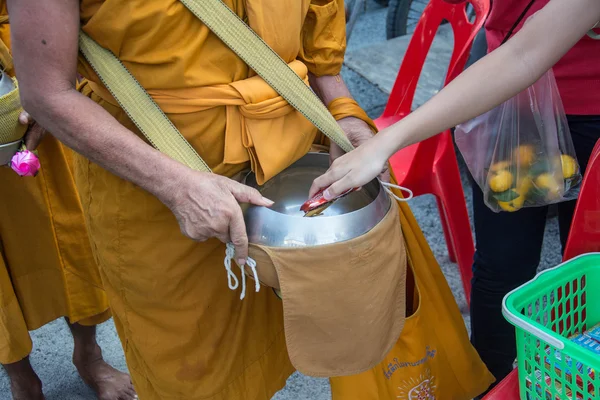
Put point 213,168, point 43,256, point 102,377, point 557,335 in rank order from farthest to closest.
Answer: point 102,377, point 43,256, point 213,168, point 557,335

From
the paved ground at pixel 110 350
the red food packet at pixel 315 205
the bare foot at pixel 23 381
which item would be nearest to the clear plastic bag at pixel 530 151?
the red food packet at pixel 315 205

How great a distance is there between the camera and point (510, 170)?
5.08ft

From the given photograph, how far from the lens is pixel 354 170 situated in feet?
4.00

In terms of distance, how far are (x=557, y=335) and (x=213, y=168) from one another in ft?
2.27

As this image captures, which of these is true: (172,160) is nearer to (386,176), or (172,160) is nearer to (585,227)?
(386,176)

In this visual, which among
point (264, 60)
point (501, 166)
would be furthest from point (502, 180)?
point (264, 60)

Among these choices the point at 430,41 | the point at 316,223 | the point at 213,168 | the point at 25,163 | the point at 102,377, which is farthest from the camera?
the point at 430,41

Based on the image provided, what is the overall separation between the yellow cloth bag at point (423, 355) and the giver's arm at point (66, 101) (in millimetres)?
578

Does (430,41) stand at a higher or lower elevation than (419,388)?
higher

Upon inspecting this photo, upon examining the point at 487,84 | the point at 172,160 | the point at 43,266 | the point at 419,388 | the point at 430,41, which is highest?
the point at 487,84

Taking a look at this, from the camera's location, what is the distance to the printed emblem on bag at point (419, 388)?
151cm

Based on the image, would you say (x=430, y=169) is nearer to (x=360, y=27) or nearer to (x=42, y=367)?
(x=42, y=367)

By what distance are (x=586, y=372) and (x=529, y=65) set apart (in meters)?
0.51

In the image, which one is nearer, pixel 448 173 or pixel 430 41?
pixel 448 173
